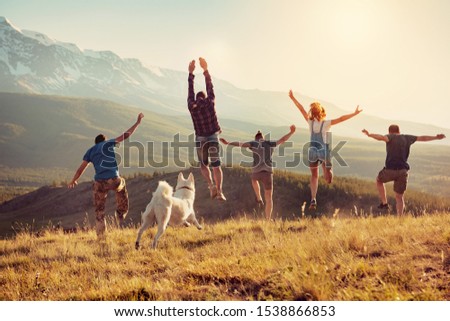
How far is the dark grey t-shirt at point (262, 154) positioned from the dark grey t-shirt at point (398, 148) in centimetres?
284

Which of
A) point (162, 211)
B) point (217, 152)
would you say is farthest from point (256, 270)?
point (217, 152)

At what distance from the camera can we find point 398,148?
10.2 meters

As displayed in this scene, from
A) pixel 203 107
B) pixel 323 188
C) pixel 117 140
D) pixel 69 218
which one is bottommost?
pixel 69 218

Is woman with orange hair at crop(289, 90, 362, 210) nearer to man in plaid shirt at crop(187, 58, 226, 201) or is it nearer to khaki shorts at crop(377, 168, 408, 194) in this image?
khaki shorts at crop(377, 168, 408, 194)

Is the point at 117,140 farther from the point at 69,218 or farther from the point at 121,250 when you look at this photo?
the point at 69,218

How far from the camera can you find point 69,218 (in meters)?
34.5

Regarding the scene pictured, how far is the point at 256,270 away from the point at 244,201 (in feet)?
69.0

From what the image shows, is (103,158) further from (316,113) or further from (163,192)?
(316,113)

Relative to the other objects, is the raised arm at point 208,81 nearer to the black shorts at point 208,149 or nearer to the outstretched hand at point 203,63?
the outstretched hand at point 203,63

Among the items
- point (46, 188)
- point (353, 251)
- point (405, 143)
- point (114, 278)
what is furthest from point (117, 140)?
point (46, 188)

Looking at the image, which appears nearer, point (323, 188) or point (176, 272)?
point (176, 272)

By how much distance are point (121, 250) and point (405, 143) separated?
271 inches

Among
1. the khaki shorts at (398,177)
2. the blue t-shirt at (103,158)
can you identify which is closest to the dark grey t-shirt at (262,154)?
the khaki shorts at (398,177)
